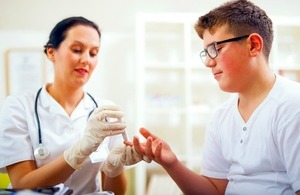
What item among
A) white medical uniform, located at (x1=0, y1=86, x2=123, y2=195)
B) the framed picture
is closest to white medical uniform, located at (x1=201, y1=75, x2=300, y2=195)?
white medical uniform, located at (x1=0, y1=86, x2=123, y2=195)

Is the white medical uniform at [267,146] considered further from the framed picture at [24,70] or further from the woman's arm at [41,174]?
the framed picture at [24,70]

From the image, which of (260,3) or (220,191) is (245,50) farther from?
(260,3)

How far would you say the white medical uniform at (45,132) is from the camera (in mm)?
1227

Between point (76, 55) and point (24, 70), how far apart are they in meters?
1.29

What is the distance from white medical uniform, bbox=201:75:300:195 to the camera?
0.98m

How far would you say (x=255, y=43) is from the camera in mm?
1134

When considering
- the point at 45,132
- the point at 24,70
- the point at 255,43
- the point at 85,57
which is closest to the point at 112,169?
the point at 45,132

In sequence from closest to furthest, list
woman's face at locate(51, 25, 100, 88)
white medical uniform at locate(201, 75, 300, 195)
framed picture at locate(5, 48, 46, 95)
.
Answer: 1. white medical uniform at locate(201, 75, 300, 195)
2. woman's face at locate(51, 25, 100, 88)
3. framed picture at locate(5, 48, 46, 95)

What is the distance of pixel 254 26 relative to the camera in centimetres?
117

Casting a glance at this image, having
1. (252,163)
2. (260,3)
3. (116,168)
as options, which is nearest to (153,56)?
(260,3)

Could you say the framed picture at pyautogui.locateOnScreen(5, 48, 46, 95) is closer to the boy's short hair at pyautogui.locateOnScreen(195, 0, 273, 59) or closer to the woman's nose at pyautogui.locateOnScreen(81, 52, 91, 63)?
the woman's nose at pyautogui.locateOnScreen(81, 52, 91, 63)

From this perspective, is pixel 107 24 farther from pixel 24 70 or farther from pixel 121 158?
pixel 121 158

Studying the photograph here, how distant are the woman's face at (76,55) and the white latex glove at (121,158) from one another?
0.37 meters

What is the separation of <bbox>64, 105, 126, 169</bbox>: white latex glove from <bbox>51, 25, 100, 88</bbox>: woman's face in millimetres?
298
